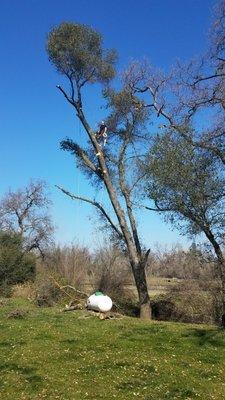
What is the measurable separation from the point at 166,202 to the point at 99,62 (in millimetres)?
6549

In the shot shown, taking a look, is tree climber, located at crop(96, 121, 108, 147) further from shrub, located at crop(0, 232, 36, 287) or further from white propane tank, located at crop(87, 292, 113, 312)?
shrub, located at crop(0, 232, 36, 287)

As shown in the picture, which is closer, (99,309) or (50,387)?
(50,387)

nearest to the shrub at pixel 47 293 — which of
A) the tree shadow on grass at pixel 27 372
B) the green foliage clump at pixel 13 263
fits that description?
→ the green foliage clump at pixel 13 263

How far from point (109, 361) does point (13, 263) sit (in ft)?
60.2

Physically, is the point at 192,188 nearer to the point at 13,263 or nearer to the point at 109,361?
the point at 109,361

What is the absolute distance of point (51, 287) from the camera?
20703 millimetres

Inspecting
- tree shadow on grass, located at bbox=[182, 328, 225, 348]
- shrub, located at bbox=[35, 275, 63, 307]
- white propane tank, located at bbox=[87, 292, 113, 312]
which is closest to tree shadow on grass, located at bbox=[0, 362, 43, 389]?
tree shadow on grass, located at bbox=[182, 328, 225, 348]

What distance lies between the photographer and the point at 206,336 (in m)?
11.0

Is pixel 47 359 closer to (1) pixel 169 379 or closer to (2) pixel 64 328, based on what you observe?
(1) pixel 169 379

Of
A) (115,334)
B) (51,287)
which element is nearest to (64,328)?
(115,334)

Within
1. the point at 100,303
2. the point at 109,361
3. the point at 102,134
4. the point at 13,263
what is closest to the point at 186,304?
the point at 100,303

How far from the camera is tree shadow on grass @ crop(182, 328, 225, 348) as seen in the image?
33.9 feet

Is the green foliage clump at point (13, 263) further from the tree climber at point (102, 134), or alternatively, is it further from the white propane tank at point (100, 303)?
the white propane tank at point (100, 303)

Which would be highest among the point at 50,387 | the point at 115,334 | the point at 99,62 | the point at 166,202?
the point at 99,62
